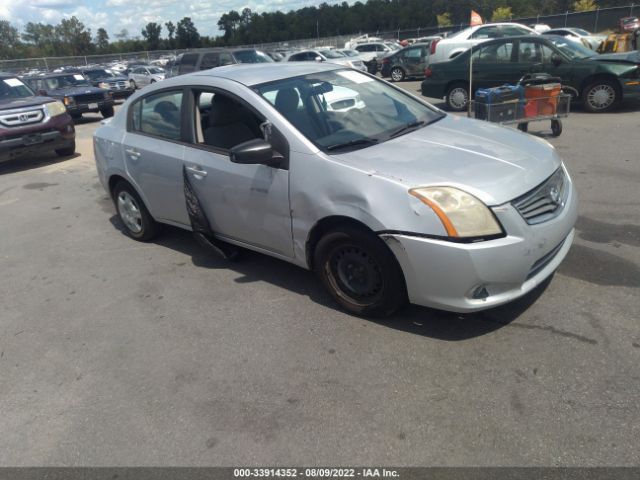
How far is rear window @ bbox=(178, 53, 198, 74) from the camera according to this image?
53.8 feet

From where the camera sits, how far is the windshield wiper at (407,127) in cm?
387

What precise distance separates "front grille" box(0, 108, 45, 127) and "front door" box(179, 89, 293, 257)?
666cm

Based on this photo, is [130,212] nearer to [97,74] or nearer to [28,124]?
[28,124]

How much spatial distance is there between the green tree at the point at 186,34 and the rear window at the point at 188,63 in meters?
77.3

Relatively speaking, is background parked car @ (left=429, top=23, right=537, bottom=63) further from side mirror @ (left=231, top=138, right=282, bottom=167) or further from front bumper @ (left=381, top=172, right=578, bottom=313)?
front bumper @ (left=381, top=172, right=578, bottom=313)

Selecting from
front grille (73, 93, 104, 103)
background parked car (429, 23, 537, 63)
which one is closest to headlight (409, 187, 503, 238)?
background parked car (429, 23, 537, 63)

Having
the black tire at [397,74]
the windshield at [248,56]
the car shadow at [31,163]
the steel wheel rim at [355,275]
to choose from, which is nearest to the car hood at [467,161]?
the steel wheel rim at [355,275]

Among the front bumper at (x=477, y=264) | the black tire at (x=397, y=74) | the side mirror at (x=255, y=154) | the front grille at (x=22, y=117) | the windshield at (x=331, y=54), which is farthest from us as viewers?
the windshield at (x=331, y=54)

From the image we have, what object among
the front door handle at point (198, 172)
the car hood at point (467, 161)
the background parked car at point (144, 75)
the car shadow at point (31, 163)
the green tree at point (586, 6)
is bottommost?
the car shadow at point (31, 163)

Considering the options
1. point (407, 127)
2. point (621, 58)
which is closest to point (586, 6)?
point (621, 58)

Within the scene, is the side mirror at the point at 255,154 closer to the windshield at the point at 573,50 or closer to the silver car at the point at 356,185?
the silver car at the point at 356,185

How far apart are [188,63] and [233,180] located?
14383 millimetres

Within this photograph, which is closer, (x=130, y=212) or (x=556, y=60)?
(x=130, y=212)

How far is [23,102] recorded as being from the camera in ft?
31.8
